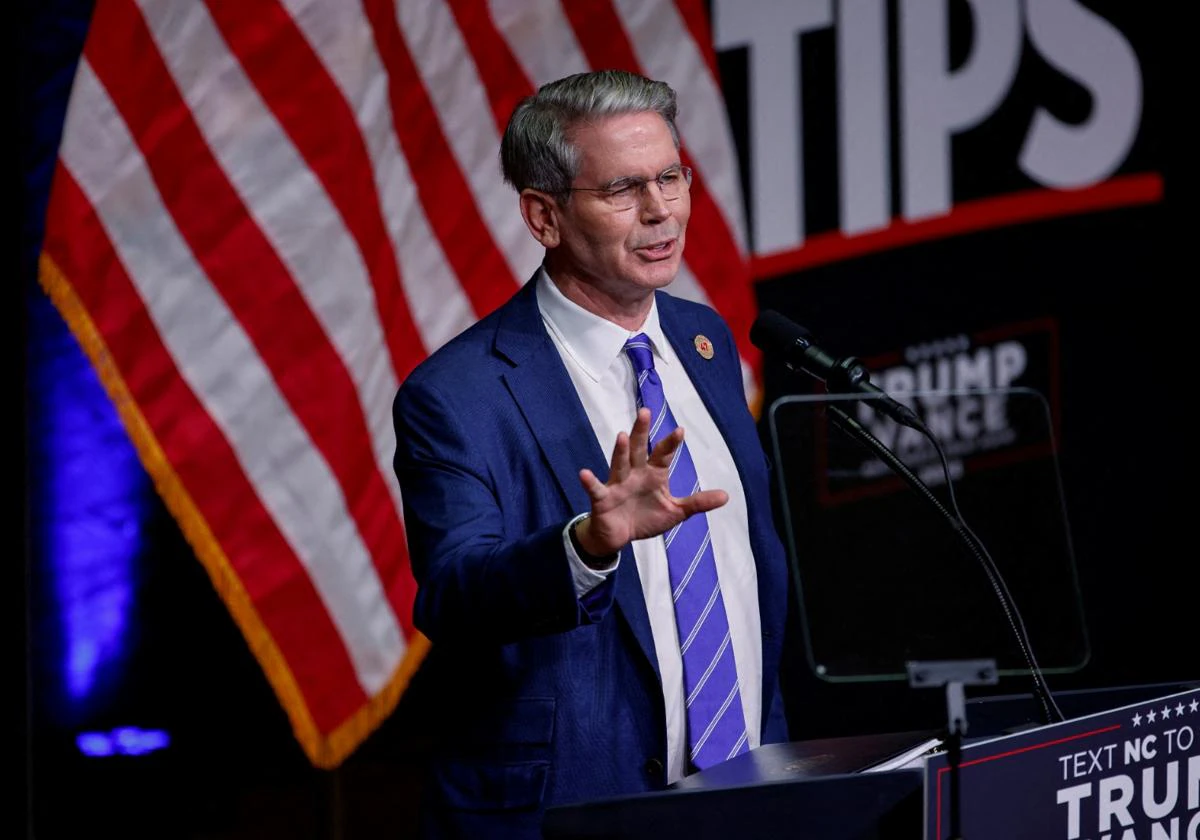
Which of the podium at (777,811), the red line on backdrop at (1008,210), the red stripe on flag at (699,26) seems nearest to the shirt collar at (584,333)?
the podium at (777,811)

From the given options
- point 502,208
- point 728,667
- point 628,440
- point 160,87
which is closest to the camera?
point 628,440

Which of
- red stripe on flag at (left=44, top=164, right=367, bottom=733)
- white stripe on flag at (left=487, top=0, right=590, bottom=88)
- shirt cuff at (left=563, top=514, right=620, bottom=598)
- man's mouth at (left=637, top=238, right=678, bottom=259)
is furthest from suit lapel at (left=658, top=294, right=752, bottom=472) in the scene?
white stripe on flag at (left=487, top=0, right=590, bottom=88)

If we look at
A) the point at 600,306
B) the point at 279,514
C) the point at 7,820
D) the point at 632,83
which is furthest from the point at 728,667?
the point at 7,820

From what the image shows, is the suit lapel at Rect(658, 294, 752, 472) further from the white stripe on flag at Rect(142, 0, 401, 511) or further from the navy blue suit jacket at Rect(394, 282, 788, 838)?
the white stripe on flag at Rect(142, 0, 401, 511)

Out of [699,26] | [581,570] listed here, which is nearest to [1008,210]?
[699,26]

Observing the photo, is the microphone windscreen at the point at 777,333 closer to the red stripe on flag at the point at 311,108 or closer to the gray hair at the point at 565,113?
the gray hair at the point at 565,113

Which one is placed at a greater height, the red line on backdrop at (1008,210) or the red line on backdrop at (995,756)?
the red line on backdrop at (1008,210)

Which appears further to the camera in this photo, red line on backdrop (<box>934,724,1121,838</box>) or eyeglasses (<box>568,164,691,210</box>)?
eyeglasses (<box>568,164,691,210</box>)

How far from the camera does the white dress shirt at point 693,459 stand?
170cm

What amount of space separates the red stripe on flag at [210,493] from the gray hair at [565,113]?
119cm

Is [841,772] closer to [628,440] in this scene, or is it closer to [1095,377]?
[628,440]

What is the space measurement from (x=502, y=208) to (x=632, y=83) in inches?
50.9

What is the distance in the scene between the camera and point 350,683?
2879 mm

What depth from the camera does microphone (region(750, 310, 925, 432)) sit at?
1512 millimetres
